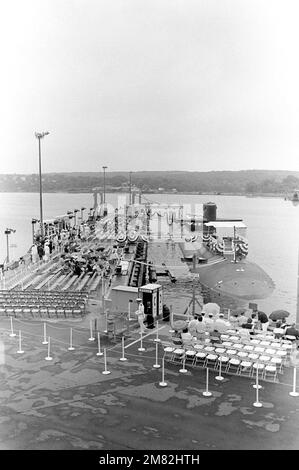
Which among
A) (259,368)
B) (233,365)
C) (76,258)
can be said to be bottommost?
(233,365)

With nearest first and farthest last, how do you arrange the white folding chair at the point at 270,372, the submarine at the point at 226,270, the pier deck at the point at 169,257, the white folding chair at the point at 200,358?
the white folding chair at the point at 270,372 < the white folding chair at the point at 200,358 < the submarine at the point at 226,270 < the pier deck at the point at 169,257

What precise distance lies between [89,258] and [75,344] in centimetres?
2266

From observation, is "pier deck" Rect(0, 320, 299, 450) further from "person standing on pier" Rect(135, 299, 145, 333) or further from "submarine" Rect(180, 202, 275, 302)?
"submarine" Rect(180, 202, 275, 302)

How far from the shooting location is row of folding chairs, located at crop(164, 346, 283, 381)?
16298 millimetres

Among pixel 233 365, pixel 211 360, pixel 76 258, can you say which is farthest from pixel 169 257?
pixel 233 365

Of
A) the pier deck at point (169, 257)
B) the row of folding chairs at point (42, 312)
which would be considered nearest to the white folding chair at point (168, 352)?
the row of folding chairs at point (42, 312)

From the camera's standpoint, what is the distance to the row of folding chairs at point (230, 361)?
53.5 feet

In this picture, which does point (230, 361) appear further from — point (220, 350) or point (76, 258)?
point (76, 258)

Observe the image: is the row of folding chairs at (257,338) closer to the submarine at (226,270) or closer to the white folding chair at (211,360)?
the white folding chair at (211,360)

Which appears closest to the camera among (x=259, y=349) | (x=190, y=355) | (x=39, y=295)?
(x=259, y=349)

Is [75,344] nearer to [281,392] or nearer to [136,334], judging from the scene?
[136,334]

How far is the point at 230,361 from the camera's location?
16.5 metres

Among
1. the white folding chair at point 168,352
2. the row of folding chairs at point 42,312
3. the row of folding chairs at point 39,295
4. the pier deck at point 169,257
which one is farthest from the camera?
the pier deck at point 169,257

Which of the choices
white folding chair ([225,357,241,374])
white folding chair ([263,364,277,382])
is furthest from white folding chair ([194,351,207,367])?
white folding chair ([263,364,277,382])
